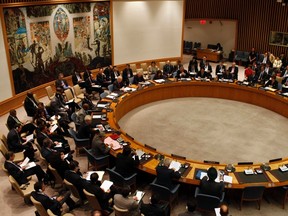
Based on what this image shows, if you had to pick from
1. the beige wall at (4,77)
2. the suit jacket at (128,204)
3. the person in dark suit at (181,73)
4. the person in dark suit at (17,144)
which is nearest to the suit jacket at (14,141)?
the person in dark suit at (17,144)

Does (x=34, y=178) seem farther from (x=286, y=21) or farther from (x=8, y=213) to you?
(x=286, y=21)

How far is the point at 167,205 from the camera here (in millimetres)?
6637

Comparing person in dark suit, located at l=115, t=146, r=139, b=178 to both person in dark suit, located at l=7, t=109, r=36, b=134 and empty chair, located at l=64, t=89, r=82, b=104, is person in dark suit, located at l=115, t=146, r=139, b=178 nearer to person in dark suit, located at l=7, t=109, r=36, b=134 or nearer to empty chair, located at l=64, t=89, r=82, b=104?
person in dark suit, located at l=7, t=109, r=36, b=134

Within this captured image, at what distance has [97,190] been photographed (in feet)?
21.6

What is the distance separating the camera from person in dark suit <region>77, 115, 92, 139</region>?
9.21 meters

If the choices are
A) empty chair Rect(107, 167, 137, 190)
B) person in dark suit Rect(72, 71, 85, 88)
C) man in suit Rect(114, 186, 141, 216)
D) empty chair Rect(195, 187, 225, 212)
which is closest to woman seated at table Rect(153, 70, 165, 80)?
person in dark suit Rect(72, 71, 85, 88)

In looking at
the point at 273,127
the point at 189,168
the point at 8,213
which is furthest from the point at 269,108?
the point at 8,213

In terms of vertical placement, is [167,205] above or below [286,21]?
below

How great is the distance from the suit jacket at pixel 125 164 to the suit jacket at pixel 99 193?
0.91 meters

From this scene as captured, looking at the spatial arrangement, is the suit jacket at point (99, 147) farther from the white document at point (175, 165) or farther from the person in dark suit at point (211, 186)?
the person in dark suit at point (211, 186)

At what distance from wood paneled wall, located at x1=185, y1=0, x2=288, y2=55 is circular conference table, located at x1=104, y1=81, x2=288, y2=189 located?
7873 mm

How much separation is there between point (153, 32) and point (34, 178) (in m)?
12.7

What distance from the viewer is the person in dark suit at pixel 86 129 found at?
9.21 m

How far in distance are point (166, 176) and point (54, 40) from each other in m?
10.0
